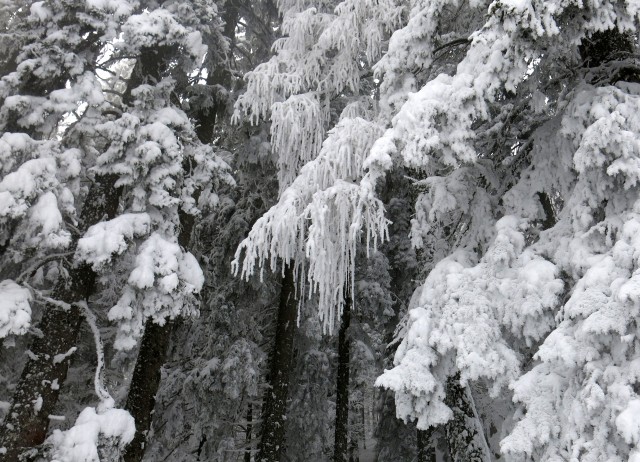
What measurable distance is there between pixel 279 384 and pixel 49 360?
4362mm

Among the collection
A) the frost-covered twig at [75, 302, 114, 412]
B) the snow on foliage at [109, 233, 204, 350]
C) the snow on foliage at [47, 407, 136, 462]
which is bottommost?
the snow on foliage at [47, 407, 136, 462]

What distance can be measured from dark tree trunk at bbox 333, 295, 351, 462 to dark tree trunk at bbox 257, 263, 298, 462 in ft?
8.12

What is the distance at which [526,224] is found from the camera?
4742 millimetres

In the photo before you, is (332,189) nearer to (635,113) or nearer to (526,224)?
(526,224)

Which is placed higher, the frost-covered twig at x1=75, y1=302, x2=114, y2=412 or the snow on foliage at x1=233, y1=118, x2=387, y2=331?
the snow on foliage at x1=233, y1=118, x2=387, y2=331

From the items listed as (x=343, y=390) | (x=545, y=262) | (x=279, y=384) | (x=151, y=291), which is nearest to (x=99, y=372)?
(x=151, y=291)

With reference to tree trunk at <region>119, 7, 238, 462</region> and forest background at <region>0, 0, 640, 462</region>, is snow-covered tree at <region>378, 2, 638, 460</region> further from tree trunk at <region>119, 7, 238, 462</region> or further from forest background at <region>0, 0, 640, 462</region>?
tree trunk at <region>119, 7, 238, 462</region>

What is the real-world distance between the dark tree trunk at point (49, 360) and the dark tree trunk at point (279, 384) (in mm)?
3565

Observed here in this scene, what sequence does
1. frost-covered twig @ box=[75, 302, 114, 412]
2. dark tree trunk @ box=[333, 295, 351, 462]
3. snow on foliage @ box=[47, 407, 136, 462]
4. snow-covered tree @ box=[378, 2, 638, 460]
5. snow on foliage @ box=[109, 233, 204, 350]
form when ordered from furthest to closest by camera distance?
dark tree trunk @ box=[333, 295, 351, 462] → snow on foliage @ box=[109, 233, 204, 350] → frost-covered twig @ box=[75, 302, 114, 412] → snow on foliage @ box=[47, 407, 136, 462] → snow-covered tree @ box=[378, 2, 638, 460]

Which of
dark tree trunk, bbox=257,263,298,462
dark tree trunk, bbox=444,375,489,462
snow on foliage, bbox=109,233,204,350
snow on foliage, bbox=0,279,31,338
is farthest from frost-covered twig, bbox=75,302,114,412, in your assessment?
dark tree trunk, bbox=444,375,489,462

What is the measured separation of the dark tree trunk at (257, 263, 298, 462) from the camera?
9.21m

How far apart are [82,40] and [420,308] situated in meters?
6.92

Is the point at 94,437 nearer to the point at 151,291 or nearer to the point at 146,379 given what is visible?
the point at 146,379

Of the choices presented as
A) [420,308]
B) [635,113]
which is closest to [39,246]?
[420,308]
